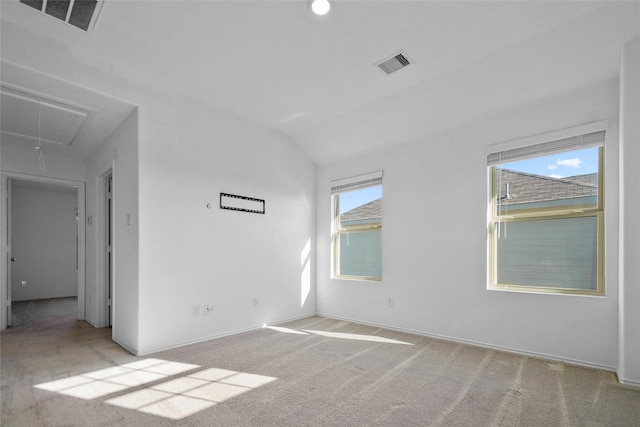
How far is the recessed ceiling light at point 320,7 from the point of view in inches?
Result: 87.8

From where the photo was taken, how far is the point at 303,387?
7.96 ft

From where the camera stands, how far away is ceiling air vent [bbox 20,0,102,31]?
7.11 ft

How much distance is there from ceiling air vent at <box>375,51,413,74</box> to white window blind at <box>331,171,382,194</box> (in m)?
1.55

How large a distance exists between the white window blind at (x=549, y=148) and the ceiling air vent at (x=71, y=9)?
12.4ft

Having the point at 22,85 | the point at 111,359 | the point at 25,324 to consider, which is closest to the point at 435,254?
the point at 111,359

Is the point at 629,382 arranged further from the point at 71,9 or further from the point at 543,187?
the point at 71,9

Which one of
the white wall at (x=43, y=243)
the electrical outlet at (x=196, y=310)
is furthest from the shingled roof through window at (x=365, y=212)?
the white wall at (x=43, y=243)

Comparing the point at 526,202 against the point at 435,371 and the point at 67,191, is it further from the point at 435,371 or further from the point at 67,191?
the point at 67,191

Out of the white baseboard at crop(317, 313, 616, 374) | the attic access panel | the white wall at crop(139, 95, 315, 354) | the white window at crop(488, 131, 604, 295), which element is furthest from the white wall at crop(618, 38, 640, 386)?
the attic access panel

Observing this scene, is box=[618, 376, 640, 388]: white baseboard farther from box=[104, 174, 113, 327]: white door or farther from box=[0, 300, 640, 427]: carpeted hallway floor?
box=[104, 174, 113, 327]: white door

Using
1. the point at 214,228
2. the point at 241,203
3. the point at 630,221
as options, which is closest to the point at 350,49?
the point at 241,203

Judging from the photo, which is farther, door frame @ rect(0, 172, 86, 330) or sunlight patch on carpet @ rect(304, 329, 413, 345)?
door frame @ rect(0, 172, 86, 330)

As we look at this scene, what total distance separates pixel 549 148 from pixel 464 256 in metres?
1.38

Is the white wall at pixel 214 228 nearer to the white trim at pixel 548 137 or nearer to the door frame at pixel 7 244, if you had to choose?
the door frame at pixel 7 244
